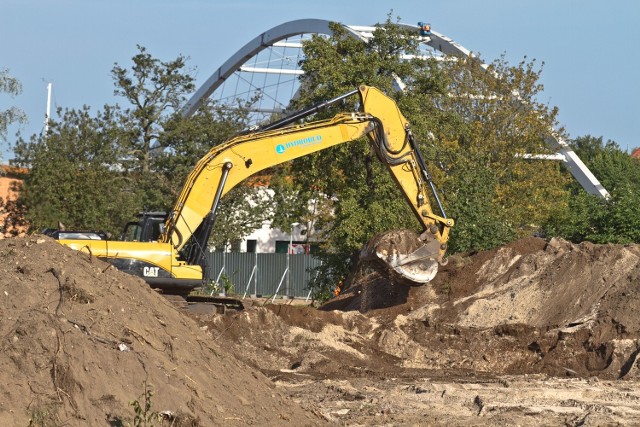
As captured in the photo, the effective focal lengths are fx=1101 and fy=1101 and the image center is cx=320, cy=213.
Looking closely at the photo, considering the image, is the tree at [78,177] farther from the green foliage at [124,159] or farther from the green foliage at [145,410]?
the green foliage at [145,410]

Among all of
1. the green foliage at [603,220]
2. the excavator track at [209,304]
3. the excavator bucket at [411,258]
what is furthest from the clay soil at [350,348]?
the green foliage at [603,220]

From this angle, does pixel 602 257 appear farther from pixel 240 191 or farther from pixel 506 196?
pixel 240 191

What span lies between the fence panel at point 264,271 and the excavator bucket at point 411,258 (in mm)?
24030

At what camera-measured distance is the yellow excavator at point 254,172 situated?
18.1m

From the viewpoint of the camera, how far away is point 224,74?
6178 cm

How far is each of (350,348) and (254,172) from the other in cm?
361

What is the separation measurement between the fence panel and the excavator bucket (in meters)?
24.0

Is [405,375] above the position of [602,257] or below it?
below

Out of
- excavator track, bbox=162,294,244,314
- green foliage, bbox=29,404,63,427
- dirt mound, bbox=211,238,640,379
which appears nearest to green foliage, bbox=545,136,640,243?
dirt mound, bbox=211,238,640,379

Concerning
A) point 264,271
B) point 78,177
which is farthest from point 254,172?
point 264,271

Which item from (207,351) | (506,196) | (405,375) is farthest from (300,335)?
(506,196)

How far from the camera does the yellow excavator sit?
18141mm

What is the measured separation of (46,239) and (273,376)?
21.0 feet

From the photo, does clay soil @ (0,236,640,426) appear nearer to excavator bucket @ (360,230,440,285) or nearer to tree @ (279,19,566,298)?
excavator bucket @ (360,230,440,285)
